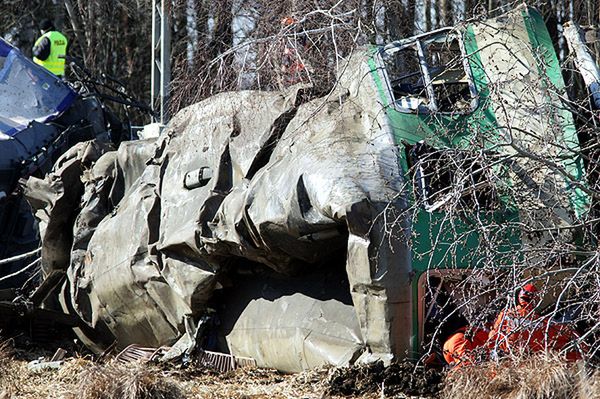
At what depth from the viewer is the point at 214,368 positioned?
31.7ft

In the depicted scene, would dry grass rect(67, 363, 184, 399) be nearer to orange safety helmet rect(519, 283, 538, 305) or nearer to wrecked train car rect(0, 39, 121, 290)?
orange safety helmet rect(519, 283, 538, 305)

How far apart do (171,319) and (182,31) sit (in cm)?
1535

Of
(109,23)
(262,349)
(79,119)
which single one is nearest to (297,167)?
(262,349)

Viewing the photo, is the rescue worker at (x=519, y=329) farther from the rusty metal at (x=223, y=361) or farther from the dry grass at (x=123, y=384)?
the rusty metal at (x=223, y=361)

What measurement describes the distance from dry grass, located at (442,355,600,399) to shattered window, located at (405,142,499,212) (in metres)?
0.97

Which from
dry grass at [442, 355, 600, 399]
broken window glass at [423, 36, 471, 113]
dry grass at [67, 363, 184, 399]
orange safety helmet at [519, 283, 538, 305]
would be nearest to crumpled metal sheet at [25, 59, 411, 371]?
broken window glass at [423, 36, 471, 113]

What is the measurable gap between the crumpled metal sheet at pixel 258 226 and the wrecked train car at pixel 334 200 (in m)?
0.02

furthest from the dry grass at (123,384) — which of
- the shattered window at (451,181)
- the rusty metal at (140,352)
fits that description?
the rusty metal at (140,352)

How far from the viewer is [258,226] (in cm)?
862

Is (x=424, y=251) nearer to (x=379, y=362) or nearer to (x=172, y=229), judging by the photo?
(x=379, y=362)

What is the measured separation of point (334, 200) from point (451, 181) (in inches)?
34.2

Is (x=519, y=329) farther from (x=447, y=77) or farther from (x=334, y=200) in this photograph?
(x=447, y=77)

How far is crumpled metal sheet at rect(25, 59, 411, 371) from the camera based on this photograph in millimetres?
8055

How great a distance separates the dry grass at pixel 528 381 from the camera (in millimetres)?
6316
